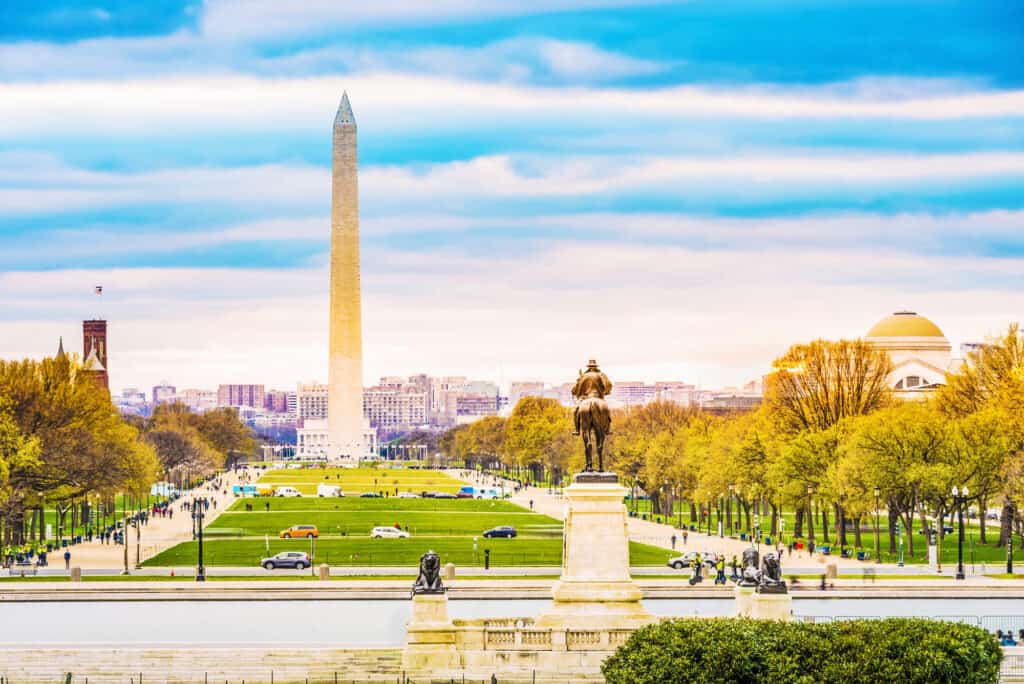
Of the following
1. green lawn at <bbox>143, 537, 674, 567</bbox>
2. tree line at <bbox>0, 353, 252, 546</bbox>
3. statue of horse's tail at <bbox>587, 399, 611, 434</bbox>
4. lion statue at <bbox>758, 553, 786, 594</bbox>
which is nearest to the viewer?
→ lion statue at <bbox>758, 553, 786, 594</bbox>

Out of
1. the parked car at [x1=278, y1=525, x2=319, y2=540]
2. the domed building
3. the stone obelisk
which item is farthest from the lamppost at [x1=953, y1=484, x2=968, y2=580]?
the stone obelisk

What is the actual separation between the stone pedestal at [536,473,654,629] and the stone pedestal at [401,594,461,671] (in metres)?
2.37

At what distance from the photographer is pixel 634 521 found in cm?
10950

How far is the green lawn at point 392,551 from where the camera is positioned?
73.7 meters

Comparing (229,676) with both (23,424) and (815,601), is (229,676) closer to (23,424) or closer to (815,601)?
(815,601)

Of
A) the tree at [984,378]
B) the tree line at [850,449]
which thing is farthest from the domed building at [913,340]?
the tree at [984,378]

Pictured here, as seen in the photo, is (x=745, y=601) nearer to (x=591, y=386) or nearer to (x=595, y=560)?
(x=595, y=560)

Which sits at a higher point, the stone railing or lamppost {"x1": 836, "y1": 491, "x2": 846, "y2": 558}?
lamppost {"x1": 836, "y1": 491, "x2": 846, "y2": 558}

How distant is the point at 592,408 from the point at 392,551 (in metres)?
37.0

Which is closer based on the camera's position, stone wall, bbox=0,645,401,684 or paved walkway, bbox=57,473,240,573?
stone wall, bbox=0,645,401,684

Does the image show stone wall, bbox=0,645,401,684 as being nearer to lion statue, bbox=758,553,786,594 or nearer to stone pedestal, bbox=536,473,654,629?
stone pedestal, bbox=536,473,654,629

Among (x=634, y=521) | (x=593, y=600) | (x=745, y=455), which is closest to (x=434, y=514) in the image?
(x=634, y=521)

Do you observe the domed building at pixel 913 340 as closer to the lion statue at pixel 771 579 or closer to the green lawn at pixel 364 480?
the green lawn at pixel 364 480

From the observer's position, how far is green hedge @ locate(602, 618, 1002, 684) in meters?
35.8
